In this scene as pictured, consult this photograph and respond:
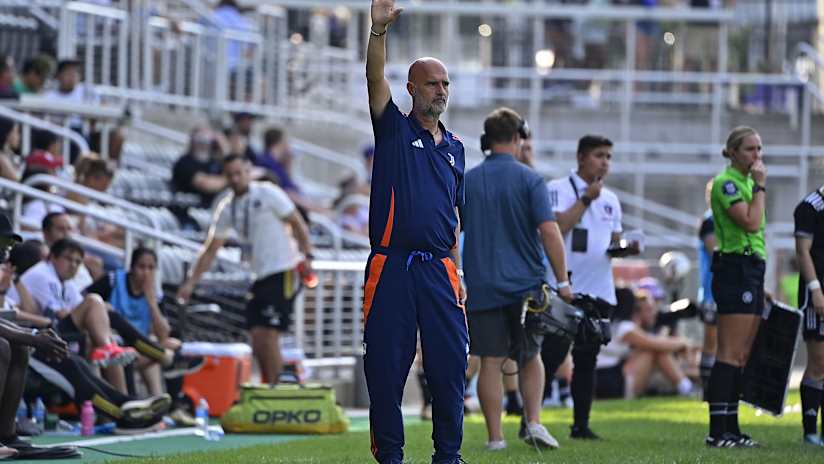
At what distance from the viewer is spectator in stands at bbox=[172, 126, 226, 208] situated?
797 inches

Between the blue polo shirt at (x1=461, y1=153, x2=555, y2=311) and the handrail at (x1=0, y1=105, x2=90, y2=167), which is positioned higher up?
the handrail at (x1=0, y1=105, x2=90, y2=167)

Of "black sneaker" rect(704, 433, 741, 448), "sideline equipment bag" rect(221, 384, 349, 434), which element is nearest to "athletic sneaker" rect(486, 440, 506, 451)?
"black sneaker" rect(704, 433, 741, 448)

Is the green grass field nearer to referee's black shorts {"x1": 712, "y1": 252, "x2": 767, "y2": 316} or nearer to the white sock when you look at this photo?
referee's black shorts {"x1": 712, "y1": 252, "x2": 767, "y2": 316}

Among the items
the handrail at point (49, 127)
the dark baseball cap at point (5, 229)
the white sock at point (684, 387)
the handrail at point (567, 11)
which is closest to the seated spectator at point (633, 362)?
the white sock at point (684, 387)

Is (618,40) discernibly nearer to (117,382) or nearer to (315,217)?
(315,217)

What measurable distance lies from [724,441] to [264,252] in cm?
490

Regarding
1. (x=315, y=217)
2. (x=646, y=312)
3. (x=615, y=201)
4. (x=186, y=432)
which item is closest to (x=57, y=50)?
(x=315, y=217)

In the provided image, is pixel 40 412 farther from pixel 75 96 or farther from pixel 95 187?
pixel 75 96

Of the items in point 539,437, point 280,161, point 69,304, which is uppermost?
point 280,161

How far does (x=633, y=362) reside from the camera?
729 inches

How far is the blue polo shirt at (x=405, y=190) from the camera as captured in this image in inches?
357

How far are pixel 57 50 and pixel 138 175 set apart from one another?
1.69 m

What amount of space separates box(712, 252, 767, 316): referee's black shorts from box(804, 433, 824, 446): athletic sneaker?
3.12 ft

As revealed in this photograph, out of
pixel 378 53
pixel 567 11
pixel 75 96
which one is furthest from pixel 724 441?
pixel 567 11
